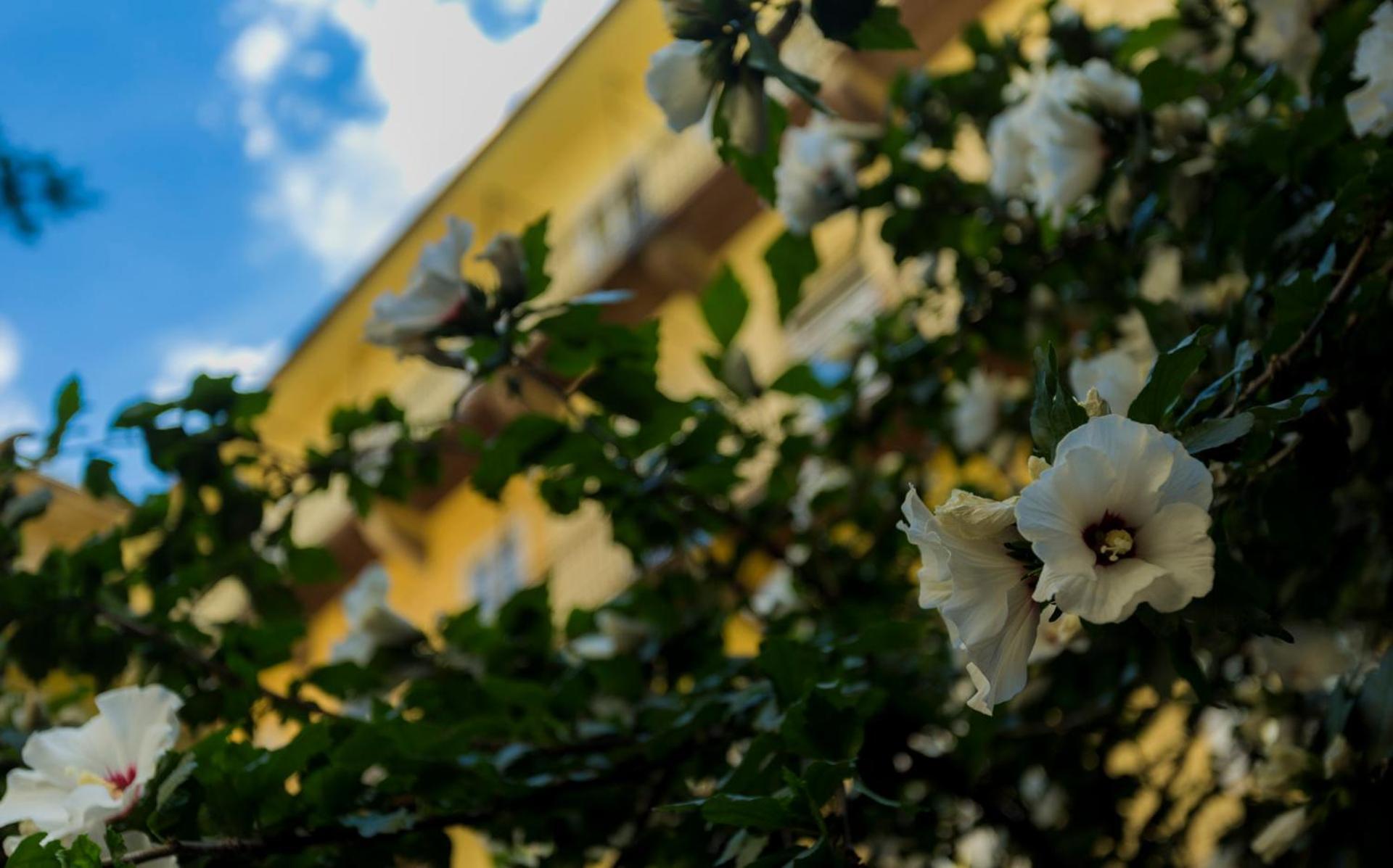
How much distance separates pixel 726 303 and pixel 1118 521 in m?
1.21

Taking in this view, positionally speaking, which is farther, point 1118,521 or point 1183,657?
point 1183,657

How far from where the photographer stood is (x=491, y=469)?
1825 mm

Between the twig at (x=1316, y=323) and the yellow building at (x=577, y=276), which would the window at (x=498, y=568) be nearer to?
the yellow building at (x=577, y=276)

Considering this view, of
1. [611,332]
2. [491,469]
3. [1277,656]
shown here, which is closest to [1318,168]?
[1277,656]

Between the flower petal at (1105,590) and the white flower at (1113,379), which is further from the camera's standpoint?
the white flower at (1113,379)

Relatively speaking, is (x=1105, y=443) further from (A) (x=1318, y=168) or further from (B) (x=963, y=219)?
(B) (x=963, y=219)

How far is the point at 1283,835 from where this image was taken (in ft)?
4.85

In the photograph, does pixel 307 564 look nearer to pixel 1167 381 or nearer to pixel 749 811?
pixel 749 811

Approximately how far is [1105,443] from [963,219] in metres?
1.40

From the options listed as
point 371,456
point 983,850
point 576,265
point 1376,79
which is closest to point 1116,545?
point 1376,79

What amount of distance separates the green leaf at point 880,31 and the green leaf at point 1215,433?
55 centimetres

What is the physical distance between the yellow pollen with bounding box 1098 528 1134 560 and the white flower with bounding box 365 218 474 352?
0.89 m

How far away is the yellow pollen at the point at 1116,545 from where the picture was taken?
97cm

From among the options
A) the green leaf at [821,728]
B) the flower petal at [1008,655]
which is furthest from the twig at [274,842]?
the flower petal at [1008,655]
